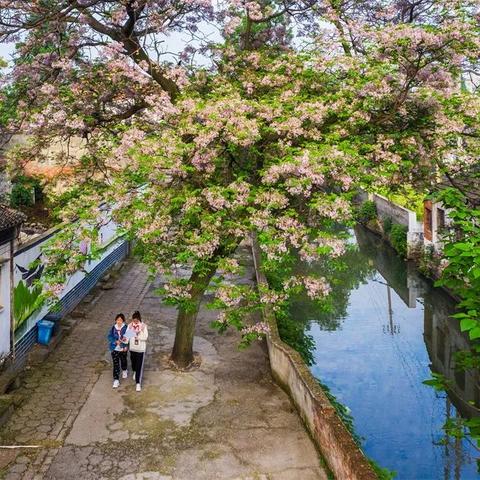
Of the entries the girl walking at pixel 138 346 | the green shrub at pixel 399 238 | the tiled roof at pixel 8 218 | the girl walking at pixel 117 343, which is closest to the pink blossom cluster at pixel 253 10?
the tiled roof at pixel 8 218

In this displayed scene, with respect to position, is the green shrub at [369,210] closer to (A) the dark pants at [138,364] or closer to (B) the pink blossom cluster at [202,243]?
(A) the dark pants at [138,364]

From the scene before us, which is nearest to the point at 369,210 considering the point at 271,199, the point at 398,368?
the point at 398,368

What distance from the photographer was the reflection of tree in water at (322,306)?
41.0 feet

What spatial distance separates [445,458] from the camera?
13.1 meters

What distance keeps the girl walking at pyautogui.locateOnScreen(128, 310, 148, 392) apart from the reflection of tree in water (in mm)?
3103

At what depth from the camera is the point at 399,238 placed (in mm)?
32031

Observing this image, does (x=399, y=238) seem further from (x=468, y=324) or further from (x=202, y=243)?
(x=468, y=324)

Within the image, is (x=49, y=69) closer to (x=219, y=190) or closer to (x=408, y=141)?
(x=219, y=190)

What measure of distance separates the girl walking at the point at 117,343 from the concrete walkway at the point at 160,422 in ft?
1.21

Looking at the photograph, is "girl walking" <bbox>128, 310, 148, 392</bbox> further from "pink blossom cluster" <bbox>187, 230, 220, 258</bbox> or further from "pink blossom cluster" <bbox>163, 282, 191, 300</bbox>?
"pink blossom cluster" <bbox>187, 230, 220, 258</bbox>

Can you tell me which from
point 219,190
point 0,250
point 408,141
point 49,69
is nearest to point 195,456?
point 219,190

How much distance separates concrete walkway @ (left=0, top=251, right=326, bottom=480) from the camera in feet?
30.1

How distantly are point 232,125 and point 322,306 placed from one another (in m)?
4.22

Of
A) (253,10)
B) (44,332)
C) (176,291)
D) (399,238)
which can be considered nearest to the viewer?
(176,291)
